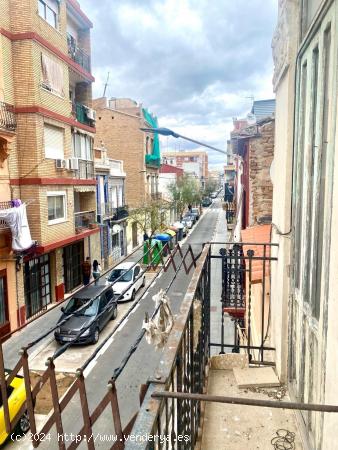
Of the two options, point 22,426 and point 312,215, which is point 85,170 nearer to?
point 22,426

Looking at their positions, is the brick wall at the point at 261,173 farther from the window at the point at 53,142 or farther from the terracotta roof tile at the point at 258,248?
the window at the point at 53,142

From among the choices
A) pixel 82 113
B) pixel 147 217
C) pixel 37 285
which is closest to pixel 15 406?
pixel 37 285

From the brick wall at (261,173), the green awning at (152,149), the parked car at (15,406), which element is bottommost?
the parked car at (15,406)

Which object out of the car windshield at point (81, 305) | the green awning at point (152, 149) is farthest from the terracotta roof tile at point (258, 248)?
the green awning at point (152, 149)

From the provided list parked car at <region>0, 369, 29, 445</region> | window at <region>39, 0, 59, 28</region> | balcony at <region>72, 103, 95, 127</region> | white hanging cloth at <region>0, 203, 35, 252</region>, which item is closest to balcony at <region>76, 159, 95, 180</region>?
balcony at <region>72, 103, 95, 127</region>

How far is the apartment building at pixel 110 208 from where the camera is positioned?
23.9 metres

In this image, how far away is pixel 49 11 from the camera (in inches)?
644

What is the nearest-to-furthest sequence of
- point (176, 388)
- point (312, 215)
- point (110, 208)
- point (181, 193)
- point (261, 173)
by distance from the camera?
point (176, 388), point (312, 215), point (261, 173), point (110, 208), point (181, 193)

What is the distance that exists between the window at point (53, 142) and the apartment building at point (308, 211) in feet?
44.4

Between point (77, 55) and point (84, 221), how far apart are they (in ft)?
29.6

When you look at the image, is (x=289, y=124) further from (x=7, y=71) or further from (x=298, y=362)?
(x=7, y=71)

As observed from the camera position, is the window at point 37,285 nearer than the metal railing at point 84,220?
Yes

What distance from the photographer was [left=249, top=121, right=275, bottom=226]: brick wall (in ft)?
35.0

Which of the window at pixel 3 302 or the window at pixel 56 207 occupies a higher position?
the window at pixel 56 207
